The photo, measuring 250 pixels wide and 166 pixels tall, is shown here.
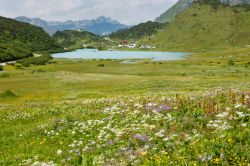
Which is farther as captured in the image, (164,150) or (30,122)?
(30,122)

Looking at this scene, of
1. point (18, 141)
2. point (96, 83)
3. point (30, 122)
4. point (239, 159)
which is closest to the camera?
point (239, 159)

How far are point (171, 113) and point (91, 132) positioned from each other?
13.0 feet

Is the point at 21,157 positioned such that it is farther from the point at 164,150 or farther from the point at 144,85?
the point at 144,85

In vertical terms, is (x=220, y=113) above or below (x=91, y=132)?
above

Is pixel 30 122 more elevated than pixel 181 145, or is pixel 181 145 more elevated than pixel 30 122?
pixel 181 145

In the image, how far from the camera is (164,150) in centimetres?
1376

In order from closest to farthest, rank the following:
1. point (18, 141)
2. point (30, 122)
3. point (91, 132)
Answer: point (91, 132) < point (18, 141) < point (30, 122)

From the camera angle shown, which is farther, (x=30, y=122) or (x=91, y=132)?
(x=30, y=122)

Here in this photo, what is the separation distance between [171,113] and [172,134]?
4266mm

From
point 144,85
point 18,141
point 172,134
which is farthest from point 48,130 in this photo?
point 144,85

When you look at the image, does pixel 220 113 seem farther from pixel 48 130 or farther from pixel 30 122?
pixel 30 122

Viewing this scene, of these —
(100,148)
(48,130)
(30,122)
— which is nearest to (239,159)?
(100,148)

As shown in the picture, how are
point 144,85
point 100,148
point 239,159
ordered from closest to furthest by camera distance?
1. point 239,159
2. point 100,148
3. point 144,85

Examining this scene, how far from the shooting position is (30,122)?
29.5m
